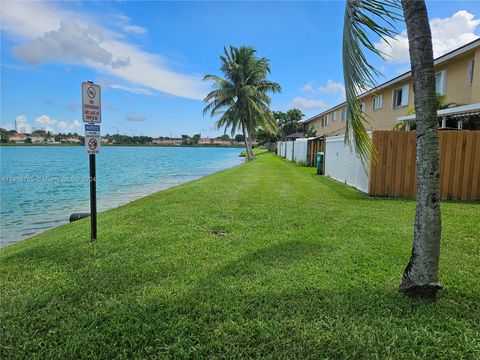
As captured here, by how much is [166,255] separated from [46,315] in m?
1.80

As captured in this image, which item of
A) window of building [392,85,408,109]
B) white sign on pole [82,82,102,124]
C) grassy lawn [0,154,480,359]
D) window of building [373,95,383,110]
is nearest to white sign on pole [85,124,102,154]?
white sign on pole [82,82,102,124]

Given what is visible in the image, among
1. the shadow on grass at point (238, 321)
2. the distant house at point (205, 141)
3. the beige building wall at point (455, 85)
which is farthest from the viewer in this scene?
the distant house at point (205, 141)

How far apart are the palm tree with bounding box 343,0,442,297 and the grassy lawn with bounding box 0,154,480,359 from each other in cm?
39

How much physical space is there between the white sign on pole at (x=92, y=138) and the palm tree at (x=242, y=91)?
26596 mm

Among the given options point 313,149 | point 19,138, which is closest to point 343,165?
point 313,149

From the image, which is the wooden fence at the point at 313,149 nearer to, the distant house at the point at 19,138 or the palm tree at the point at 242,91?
the palm tree at the point at 242,91

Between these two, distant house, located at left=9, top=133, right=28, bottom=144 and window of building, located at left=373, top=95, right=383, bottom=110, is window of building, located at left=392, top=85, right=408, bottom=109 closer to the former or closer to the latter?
window of building, located at left=373, top=95, right=383, bottom=110

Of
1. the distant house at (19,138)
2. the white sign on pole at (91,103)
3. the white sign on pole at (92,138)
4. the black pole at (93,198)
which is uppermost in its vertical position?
the distant house at (19,138)

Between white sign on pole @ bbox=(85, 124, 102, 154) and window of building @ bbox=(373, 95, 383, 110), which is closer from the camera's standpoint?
white sign on pole @ bbox=(85, 124, 102, 154)

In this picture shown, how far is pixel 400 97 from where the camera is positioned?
64.2 feet

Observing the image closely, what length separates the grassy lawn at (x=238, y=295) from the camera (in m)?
2.68

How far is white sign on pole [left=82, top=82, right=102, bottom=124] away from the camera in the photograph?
5164 millimetres

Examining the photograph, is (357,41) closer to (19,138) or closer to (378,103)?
(378,103)

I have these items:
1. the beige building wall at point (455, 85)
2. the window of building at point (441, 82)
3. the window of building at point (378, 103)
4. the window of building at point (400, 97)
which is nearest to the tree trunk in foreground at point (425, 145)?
the beige building wall at point (455, 85)
